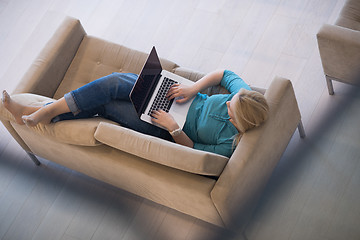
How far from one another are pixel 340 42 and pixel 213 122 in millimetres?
729

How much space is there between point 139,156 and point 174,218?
0.57 metres

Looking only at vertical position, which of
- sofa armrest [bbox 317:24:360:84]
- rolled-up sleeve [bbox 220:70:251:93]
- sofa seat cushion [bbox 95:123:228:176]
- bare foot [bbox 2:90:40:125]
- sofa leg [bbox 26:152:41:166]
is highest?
sofa armrest [bbox 317:24:360:84]

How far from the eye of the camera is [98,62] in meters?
2.01

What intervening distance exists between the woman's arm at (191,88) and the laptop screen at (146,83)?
0.10m

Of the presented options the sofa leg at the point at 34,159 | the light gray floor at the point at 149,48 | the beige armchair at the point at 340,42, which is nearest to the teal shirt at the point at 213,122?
the light gray floor at the point at 149,48

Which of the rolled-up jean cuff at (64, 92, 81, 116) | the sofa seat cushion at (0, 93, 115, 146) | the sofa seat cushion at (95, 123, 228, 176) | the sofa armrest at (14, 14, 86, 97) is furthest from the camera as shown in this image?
the sofa armrest at (14, 14, 86, 97)

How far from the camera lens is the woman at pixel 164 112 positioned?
153 centimetres

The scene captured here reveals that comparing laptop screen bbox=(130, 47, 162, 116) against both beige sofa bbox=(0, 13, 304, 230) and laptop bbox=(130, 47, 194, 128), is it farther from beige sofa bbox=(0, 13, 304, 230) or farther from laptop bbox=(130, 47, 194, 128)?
beige sofa bbox=(0, 13, 304, 230)

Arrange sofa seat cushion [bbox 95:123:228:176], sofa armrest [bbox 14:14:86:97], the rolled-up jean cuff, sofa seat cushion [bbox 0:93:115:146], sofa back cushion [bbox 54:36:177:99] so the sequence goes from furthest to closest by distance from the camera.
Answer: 1. sofa back cushion [bbox 54:36:177:99]
2. sofa armrest [bbox 14:14:86:97]
3. the rolled-up jean cuff
4. sofa seat cushion [bbox 0:93:115:146]
5. sofa seat cushion [bbox 95:123:228:176]

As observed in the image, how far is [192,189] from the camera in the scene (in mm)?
1341

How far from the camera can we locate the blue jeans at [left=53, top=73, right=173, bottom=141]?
161 cm

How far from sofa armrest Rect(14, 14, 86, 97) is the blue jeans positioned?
1.09ft

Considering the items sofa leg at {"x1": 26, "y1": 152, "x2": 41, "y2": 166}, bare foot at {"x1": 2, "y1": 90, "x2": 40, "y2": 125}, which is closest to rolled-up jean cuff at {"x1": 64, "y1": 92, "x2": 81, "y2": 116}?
bare foot at {"x1": 2, "y1": 90, "x2": 40, "y2": 125}

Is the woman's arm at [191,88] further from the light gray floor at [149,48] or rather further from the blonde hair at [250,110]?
the light gray floor at [149,48]
